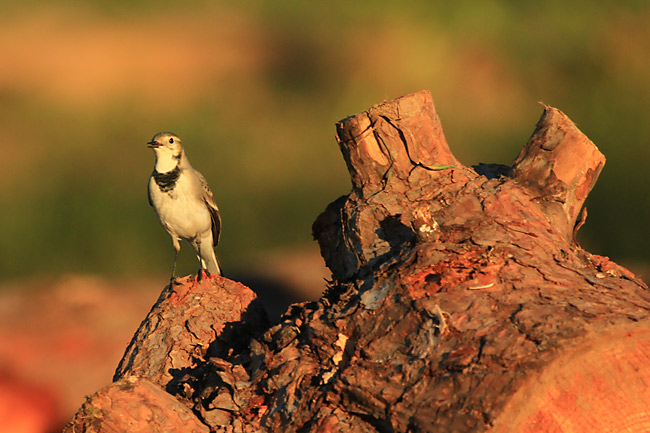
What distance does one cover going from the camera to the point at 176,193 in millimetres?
5176

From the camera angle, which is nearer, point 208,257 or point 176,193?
point 176,193

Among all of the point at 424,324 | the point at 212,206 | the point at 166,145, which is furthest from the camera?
the point at 212,206

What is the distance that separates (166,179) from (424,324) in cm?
316

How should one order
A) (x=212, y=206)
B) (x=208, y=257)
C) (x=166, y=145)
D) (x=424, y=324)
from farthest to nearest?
(x=208, y=257)
(x=212, y=206)
(x=166, y=145)
(x=424, y=324)

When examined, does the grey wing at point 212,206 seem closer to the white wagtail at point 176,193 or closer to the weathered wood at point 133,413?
the white wagtail at point 176,193

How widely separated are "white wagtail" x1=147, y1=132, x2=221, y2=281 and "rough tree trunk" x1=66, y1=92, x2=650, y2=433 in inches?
52.1

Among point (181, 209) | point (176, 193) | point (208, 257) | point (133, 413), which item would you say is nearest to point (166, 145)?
point (176, 193)

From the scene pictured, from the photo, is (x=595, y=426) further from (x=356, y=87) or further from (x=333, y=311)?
(x=356, y=87)

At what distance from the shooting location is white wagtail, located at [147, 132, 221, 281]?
5168 mm

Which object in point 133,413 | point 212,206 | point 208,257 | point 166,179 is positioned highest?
point 212,206

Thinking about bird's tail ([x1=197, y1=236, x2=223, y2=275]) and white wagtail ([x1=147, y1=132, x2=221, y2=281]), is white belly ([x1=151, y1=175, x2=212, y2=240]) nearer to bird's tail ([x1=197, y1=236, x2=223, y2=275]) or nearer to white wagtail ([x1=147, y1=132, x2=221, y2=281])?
white wagtail ([x1=147, y1=132, x2=221, y2=281])

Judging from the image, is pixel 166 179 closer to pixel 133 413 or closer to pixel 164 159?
pixel 164 159

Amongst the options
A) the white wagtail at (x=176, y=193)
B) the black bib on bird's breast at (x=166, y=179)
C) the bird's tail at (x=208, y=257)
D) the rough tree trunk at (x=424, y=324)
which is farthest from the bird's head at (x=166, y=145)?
the rough tree trunk at (x=424, y=324)

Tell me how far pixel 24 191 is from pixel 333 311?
6.06 m
